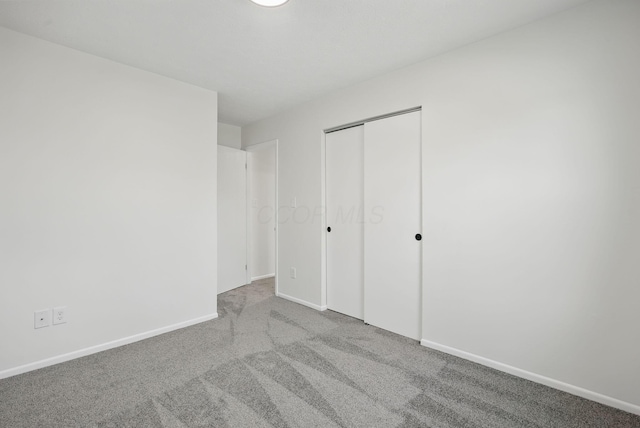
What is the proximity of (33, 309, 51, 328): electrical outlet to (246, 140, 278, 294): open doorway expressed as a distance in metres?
2.55

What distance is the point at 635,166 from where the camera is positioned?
5.57ft

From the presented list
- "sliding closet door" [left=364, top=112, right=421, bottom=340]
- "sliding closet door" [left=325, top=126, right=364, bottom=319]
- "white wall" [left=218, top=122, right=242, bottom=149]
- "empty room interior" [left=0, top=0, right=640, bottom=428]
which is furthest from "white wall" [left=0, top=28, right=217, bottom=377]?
"sliding closet door" [left=364, top=112, right=421, bottom=340]

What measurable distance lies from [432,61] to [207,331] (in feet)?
10.5

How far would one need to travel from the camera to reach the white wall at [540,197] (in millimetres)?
1747

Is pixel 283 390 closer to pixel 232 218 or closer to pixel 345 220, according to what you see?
pixel 345 220

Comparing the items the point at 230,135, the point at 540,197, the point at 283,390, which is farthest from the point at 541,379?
the point at 230,135

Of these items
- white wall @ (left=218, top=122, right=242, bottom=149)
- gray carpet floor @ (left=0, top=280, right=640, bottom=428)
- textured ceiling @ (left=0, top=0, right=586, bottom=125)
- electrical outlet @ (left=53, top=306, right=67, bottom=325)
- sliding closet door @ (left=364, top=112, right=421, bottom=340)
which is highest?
textured ceiling @ (left=0, top=0, right=586, bottom=125)

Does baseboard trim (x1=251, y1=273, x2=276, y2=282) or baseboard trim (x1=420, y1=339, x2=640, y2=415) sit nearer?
baseboard trim (x1=420, y1=339, x2=640, y2=415)

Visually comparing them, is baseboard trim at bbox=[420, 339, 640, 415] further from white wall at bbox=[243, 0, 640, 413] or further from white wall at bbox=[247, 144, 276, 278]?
Answer: white wall at bbox=[247, 144, 276, 278]

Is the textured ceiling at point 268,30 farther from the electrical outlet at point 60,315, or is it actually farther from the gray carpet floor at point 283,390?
the gray carpet floor at point 283,390

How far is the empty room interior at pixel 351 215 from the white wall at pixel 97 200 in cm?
2

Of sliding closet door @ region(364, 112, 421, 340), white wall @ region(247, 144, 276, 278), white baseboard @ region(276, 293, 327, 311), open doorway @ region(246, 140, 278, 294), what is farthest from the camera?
white wall @ region(247, 144, 276, 278)

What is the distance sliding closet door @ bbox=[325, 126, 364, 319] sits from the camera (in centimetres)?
319

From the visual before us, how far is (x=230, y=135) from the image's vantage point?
450cm
